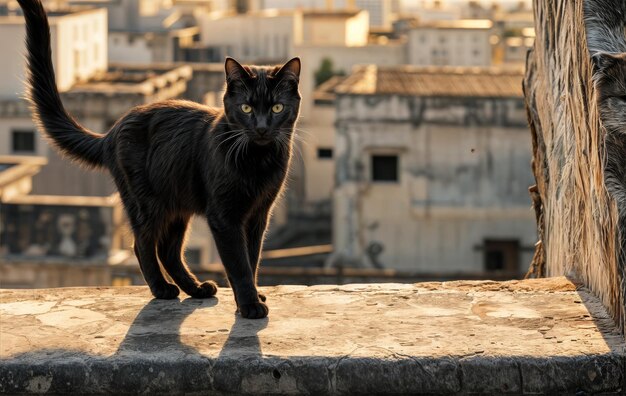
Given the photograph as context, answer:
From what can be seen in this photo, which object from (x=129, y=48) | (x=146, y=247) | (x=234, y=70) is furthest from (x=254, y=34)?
(x=234, y=70)

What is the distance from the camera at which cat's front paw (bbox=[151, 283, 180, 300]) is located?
552cm

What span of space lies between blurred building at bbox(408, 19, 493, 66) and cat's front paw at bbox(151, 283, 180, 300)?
4384cm

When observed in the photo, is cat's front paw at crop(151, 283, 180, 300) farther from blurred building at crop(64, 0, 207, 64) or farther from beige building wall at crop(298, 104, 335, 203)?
blurred building at crop(64, 0, 207, 64)

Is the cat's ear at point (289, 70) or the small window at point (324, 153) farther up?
the cat's ear at point (289, 70)

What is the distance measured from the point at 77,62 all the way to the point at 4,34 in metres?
2.46

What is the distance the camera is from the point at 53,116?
5.85 meters

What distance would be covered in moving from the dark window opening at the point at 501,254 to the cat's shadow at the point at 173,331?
2261 centimetres

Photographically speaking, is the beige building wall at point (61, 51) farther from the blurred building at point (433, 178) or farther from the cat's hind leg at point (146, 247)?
the cat's hind leg at point (146, 247)

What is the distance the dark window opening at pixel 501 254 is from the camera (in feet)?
90.7

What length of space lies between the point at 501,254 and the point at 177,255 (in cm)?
2258

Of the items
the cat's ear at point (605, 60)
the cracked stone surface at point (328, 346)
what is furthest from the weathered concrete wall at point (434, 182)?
the cat's ear at point (605, 60)

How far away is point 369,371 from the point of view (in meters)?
4.25

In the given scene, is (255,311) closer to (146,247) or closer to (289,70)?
(146,247)

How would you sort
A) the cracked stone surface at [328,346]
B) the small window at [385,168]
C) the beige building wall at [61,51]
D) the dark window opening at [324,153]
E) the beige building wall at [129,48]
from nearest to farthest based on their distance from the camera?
the cracked stone surface at [328,346]
the small window at [385,168]
the beige building wall at [61,51]
the dark window opening at [324,153]
the beige building wall at [129,48]
